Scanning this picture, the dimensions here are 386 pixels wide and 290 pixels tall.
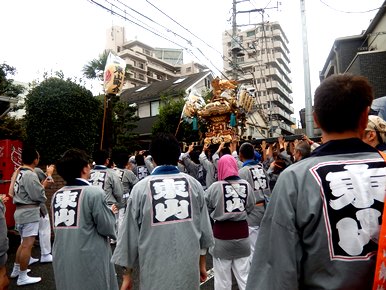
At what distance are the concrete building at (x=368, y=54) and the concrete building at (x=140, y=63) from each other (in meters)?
32.4

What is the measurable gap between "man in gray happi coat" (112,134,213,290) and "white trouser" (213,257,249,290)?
1264mm

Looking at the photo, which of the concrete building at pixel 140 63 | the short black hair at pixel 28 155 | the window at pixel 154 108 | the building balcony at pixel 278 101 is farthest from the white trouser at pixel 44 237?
the building balcony at pixel 278 101

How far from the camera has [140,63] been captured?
49.2m

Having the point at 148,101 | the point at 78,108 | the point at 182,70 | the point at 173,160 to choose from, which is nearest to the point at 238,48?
the point at 78,108

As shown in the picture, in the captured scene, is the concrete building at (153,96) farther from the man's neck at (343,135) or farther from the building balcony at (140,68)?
the man's neck at (343,135)

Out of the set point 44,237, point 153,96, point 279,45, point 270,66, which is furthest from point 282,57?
point 44,237

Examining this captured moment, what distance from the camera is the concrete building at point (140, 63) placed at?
4707 cm

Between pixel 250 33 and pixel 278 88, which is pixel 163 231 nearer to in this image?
pixel 278 88

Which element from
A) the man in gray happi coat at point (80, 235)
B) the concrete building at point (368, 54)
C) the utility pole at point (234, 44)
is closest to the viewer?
the man in gray happi coat at point (80, 235)

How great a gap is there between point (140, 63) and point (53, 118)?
4231cm

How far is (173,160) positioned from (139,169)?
19.8 feet

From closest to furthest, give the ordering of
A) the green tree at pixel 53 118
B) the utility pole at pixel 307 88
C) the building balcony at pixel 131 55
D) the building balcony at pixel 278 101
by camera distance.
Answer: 1. the green tree at pixel 53 118
2. the utility pole at pixel 307 88
3. the building balcony at pixel 131 55
4. the building balcony at pixel 278 101

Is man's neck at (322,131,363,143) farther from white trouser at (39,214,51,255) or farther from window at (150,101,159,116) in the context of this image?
window at (150,101,159,116)

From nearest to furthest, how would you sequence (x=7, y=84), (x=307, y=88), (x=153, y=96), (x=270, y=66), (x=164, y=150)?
1. (x=164, y=150)
2. (x=307, y=88)
3. (x=7, y=84)
4. (x=153, y=96)
5. (x=270, y=66)
